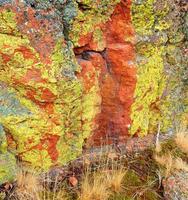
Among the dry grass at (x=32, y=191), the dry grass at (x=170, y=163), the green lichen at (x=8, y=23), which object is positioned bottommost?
the dry grass at (x=32, y=191)

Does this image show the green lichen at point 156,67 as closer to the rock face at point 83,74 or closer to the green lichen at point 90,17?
the rock face at point 83,74

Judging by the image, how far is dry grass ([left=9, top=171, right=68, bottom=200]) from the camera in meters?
4.79

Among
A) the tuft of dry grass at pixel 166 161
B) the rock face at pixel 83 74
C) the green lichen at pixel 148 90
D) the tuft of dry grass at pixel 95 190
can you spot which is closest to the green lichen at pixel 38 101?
the rock face at pixel 83 74

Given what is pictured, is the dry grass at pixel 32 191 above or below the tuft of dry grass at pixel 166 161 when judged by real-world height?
below

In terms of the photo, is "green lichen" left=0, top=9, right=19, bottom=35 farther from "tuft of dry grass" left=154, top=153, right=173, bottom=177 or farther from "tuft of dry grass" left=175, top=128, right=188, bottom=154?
"tuft of dry grass" left=175, top=128, right=188, bottom=154

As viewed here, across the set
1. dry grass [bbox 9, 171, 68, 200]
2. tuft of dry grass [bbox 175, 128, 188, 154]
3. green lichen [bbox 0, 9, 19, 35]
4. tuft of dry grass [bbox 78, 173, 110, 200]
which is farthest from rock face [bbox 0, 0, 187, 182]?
tuft of dry grass [bbox 78, 173, 110, 200]

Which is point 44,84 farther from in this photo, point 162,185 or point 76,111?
point 162,185

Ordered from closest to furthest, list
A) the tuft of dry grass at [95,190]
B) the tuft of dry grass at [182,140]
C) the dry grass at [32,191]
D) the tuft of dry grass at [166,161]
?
the dry grass at [32,191] < the tuft of dry grass at [95,190] < the tuft of dry grass at [166,161] < the tuft of dry grass at [182,140]

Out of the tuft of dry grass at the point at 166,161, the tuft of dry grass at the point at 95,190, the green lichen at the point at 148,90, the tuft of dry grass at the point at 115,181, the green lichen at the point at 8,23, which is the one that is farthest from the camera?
the green lichen at the point at 148,90

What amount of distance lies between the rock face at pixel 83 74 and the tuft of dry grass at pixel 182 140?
0.31 m

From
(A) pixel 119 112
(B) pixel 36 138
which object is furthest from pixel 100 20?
(B) pixel 36 138

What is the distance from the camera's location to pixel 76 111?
17.8 ft

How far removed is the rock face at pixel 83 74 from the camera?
15.9ft

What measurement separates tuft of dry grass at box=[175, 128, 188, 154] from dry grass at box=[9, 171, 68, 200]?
7.13ft
